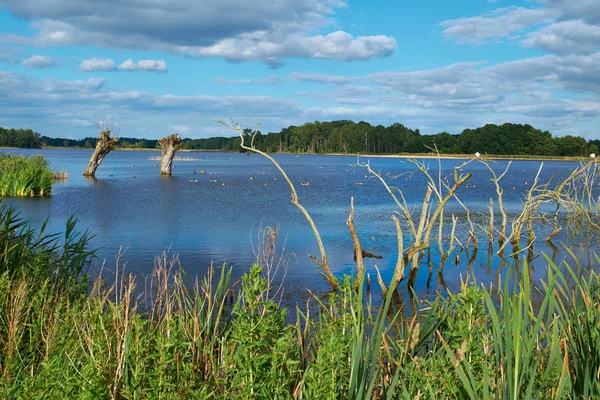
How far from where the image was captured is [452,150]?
156m

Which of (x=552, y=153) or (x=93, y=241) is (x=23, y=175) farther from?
(x=552, y=153)

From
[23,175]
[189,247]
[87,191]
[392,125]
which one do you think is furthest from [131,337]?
[392,125]

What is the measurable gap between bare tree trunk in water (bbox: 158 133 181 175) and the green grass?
14991mm

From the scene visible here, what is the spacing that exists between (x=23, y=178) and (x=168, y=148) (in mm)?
19689

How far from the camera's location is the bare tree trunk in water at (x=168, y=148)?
47.3 meters

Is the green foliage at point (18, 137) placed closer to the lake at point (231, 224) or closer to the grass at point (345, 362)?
the lake at point (231, 224)

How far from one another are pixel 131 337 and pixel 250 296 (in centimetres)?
129

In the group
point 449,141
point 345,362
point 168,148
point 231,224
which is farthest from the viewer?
point 449,141

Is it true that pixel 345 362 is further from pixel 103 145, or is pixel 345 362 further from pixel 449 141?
pixel 449 141

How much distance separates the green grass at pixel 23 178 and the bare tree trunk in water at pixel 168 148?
49.2 feet

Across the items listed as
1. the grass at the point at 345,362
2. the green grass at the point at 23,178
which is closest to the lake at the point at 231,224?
the green grass at the point at 23,178

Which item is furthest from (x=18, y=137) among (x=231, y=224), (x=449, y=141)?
(x=231, y=224)

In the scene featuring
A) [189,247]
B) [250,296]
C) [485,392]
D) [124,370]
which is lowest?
[189,247]

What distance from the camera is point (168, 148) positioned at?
162 feet
